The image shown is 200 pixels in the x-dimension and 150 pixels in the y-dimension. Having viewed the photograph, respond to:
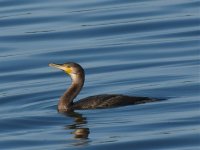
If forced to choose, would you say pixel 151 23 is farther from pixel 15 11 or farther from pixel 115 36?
pixel 15 11

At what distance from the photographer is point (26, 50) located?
25.6 metres

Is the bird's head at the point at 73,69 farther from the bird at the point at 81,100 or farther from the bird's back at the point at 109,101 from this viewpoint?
the bird's back at the point at 109,101

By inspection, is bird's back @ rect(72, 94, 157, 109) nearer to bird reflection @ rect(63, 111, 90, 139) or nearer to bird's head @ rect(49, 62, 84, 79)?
bird reflection @ rect(63, 111, 90, 139)

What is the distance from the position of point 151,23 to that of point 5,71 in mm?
5655

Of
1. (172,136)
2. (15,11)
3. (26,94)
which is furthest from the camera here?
(15,11)

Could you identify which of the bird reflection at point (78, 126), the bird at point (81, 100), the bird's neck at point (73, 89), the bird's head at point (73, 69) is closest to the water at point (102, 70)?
the bird reflection at point (78, 126)

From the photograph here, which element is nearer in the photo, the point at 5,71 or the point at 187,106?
the point at 187,106

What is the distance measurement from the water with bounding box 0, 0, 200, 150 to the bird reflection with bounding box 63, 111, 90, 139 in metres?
0.02

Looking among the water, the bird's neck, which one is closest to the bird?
the bird's neck

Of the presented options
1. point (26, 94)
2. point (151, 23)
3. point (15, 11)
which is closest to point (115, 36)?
point (151, 23)

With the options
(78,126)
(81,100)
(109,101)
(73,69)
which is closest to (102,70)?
(73,69)

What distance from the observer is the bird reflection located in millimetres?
17172

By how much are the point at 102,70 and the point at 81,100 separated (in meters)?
3.12

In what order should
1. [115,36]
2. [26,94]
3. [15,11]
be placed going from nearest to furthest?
[26,94]
[115,36]
[15,11]
